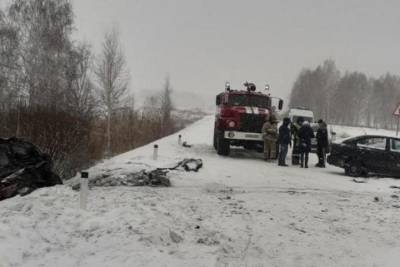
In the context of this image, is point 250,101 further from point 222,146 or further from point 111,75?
point 111,75

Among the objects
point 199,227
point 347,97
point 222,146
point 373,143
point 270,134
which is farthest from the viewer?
point 347,97

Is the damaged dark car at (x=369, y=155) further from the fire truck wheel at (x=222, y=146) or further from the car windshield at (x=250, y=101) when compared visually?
the fire truck wheel at (x=222, y=146)

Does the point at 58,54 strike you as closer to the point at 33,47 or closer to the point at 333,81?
the point at 33,47

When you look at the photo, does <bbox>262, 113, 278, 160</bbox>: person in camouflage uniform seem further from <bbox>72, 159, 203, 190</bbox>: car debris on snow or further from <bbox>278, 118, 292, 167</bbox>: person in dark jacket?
<bbox>72, 159, 203, 190</bbox>: car debris on snow

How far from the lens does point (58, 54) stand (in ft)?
93.6

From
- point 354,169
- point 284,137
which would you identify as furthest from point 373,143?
point 284,137

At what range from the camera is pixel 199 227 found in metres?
6.97

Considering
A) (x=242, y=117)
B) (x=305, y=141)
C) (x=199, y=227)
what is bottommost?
(x=199, y=227)

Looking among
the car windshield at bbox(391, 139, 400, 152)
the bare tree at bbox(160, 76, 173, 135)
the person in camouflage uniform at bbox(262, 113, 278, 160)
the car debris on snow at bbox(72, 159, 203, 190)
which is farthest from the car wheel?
the bare tree at bbox(160, 76, 173, 135)

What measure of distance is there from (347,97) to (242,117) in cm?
8193

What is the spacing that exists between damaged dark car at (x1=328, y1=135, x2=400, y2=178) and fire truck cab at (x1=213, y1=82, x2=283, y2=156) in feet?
10.9

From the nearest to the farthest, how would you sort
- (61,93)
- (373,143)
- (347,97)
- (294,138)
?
(373,143) < (294,138) < (61,93) < (347,97)

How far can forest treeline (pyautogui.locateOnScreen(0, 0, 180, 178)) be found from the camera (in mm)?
17484

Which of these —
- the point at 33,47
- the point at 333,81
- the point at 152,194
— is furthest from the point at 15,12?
the point at 333,81
